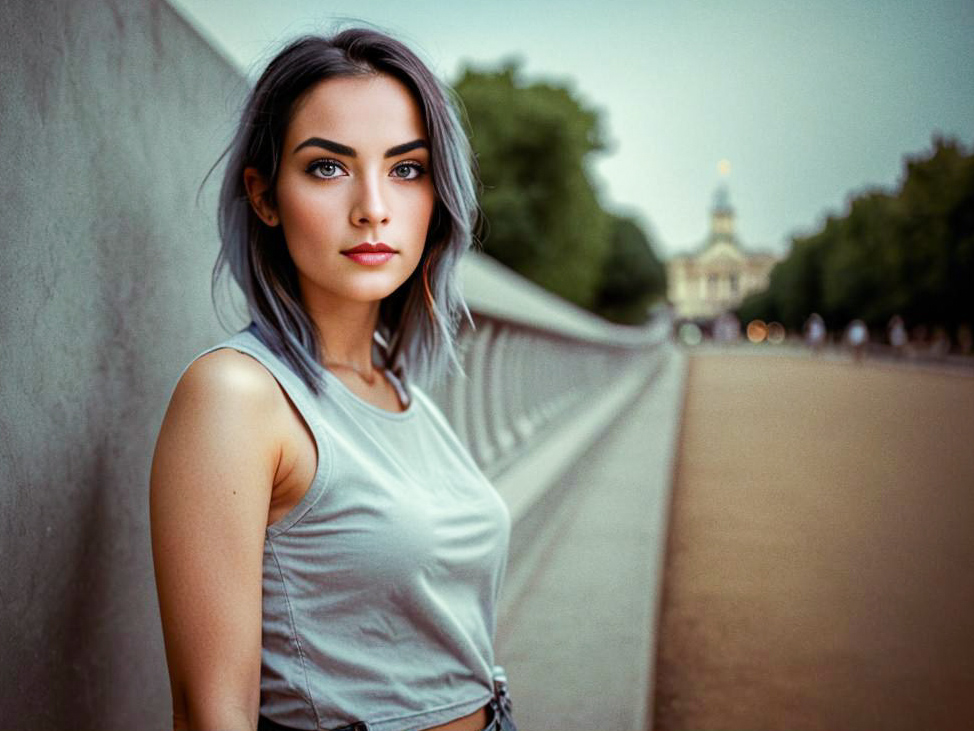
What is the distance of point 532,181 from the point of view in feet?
92.5

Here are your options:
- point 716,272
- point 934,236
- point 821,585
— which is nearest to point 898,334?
point 934,236

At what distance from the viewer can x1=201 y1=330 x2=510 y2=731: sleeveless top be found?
115 cm

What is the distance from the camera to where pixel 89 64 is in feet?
3.61

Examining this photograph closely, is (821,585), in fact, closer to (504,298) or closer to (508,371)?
(508,371)

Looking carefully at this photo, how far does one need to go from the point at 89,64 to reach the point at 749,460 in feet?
25.6

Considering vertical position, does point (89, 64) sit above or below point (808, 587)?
above

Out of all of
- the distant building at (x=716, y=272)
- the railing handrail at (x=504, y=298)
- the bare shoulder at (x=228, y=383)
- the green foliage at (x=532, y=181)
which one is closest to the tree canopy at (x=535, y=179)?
the green foliage at (x=532, y=181)

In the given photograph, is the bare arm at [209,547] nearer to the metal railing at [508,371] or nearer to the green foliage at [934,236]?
the metal railing at [508,371]

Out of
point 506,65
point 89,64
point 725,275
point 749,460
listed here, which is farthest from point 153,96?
point 725,275

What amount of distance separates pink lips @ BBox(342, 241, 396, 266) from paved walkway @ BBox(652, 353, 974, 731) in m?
2.02

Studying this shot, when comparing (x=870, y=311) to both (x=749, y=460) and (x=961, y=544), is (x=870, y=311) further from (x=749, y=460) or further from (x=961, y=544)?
(x=961, y=544)

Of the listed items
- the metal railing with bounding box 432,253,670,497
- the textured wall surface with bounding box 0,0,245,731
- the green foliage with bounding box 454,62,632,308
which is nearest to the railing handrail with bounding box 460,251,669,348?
the metal railing with bounding box 432,253,670,497

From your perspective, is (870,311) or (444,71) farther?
(870,311)

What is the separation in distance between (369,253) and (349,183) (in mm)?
112
